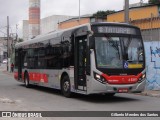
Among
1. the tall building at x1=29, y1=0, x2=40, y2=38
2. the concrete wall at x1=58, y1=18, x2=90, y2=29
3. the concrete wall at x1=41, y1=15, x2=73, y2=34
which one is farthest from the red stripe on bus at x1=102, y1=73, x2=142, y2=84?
the concrete wall at x1=41, y1=15, x2=73, y2=34

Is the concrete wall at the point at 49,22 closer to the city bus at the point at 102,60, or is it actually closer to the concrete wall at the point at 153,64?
the concrete wall at the point at 153,64

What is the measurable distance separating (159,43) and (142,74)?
18.5 ft

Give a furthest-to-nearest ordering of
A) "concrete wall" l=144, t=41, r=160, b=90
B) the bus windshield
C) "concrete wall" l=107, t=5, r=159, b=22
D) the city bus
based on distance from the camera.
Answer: "concrete wall" l=107, t=5, r=159, b=22 → "concrete wall" l=144, t=41, r=160, b=90 → the bus windshield → the city bus

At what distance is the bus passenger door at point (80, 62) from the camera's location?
15523 millimetres

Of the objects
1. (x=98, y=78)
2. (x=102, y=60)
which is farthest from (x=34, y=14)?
(x=98, y=78)

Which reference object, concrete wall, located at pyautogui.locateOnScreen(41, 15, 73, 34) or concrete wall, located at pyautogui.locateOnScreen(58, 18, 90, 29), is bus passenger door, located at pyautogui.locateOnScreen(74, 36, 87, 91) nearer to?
concrete wall, located at pyautogui.locateOnScreen(58, 18, 90, 29)

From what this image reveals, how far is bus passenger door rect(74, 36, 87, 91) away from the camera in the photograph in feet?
50.9

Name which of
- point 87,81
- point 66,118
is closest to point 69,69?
point 87,81

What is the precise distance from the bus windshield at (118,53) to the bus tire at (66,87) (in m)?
2.74

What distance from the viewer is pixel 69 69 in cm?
1678

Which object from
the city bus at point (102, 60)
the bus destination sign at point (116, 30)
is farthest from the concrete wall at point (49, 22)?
the bus destination sign at point (116, 30)

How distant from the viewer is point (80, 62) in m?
15.9

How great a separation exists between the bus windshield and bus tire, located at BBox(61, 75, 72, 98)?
274 cm

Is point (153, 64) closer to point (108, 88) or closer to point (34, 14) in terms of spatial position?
point (108, 88)
